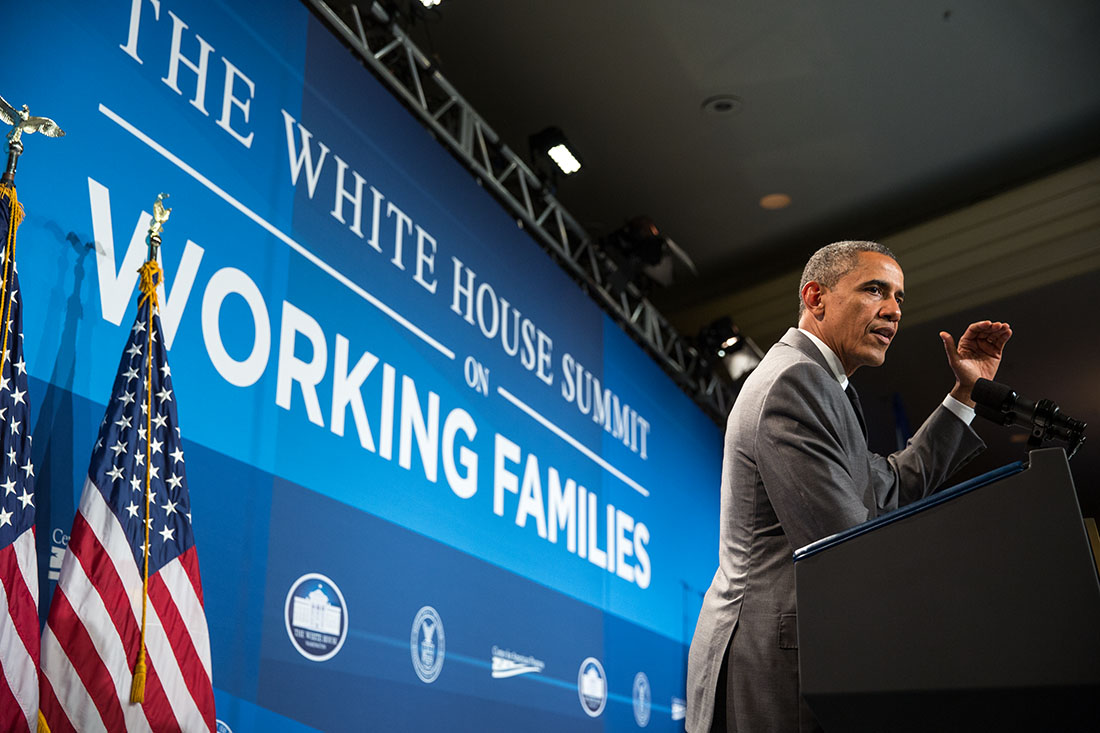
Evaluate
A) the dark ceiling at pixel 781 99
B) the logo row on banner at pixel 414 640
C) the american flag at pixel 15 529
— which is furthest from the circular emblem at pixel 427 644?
the dark ceiling at pixel 781 99

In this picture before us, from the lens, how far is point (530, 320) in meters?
4.61

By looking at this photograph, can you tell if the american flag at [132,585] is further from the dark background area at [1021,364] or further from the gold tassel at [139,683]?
the dark background area at [1021,364]

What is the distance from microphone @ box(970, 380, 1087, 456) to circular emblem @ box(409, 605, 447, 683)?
1983 mm

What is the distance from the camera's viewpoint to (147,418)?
2.33 meters

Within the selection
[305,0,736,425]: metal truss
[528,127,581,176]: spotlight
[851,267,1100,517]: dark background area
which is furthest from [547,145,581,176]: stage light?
[851,267,1100,517]: dark background area

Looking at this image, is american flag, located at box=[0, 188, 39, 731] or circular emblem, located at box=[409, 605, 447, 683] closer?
american flag, located at box=[0, 188, 39, 731]

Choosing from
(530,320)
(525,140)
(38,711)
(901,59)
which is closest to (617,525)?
(530,320)

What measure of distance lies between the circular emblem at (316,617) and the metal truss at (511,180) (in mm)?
2080

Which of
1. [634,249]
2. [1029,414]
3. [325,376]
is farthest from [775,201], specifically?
[1029,414]

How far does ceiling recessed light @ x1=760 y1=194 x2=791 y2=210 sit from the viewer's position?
6.58 meters

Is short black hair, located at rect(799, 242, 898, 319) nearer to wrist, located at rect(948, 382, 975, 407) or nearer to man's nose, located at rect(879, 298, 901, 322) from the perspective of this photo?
man's nose, located at rect(879, 298, 901, 322)

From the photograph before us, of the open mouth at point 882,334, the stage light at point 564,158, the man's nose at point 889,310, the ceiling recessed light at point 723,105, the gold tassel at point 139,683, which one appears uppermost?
the ceiling recessed light at point 723,105

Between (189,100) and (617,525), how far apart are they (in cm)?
281

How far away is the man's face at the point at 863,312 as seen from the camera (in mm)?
1976
